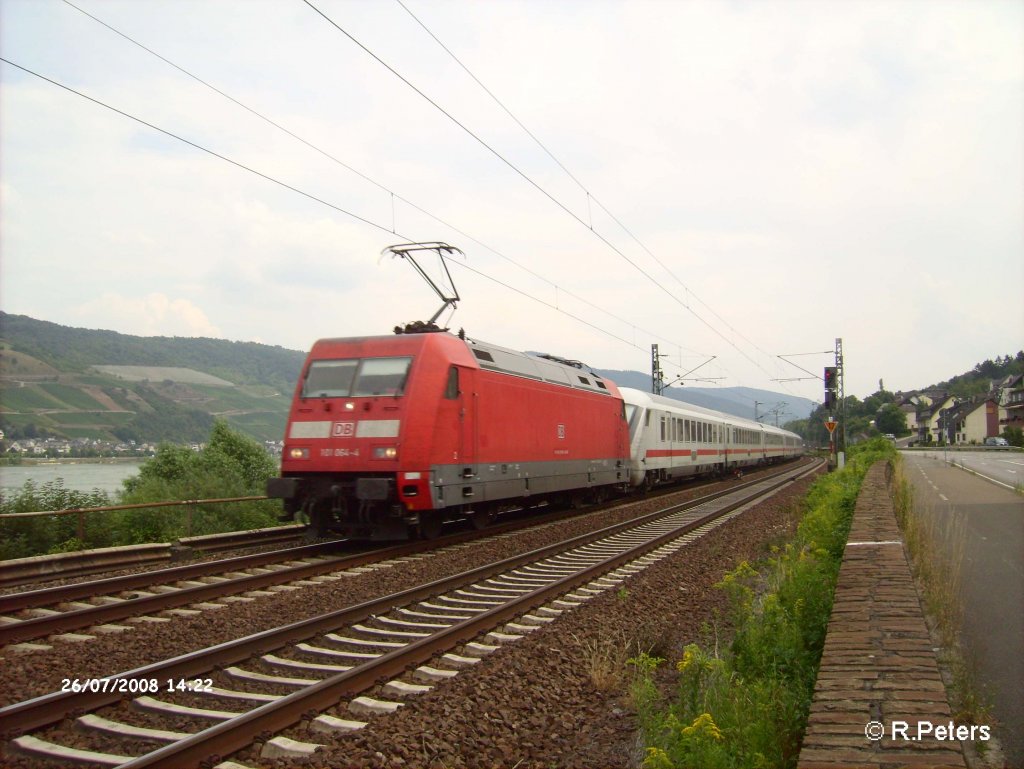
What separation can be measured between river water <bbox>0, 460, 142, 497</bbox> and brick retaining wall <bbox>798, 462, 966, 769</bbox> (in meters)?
11.8

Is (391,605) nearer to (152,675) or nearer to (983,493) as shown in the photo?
(152,675)

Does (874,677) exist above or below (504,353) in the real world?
below

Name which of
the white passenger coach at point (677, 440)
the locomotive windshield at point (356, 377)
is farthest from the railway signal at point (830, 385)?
the locomotive windshield at point (356, 377)

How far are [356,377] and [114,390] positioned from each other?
13.4 metres

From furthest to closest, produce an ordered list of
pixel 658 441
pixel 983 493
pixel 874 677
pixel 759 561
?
pixel 658 441 → pixel 983 493 → pixel 759 561 → pixel 874 677

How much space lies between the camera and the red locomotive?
12023 mm

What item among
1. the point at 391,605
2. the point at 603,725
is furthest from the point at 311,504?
the point at 603,725

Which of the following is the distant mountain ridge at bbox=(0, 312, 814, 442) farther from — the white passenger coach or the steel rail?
the white passenger coach

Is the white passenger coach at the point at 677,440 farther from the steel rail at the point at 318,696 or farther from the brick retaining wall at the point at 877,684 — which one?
the brick retaining wall at the point at 877,684

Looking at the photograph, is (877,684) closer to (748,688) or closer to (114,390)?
(748,688)

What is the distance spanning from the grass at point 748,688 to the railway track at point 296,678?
64.0 inches

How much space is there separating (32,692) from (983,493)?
21907 millimetres

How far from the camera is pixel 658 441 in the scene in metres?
26.8

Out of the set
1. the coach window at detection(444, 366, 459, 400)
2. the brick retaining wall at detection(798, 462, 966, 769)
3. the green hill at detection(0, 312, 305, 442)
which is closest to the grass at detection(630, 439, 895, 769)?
the brick retaining wall at detection(798, 462, 966, 769)
